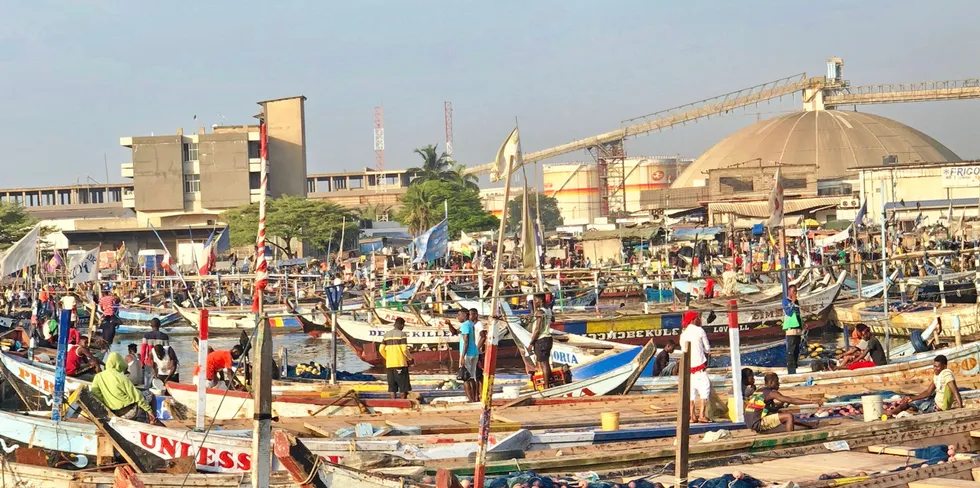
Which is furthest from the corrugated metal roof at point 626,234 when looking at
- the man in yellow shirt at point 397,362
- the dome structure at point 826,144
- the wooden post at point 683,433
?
the wooden post at point 683,433

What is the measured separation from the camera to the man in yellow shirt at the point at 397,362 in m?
16.0

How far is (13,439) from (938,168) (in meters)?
50.5

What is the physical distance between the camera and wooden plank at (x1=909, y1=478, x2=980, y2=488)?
9.69m

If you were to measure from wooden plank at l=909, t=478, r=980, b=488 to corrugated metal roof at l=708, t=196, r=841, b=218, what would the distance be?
1855 inches

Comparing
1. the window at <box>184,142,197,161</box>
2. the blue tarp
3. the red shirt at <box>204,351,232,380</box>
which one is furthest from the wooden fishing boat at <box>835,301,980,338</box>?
the window at <box>184,142,197,161</box>

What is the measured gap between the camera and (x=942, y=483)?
388 inches

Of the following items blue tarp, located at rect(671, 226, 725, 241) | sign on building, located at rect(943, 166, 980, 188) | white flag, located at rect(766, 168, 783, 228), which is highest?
sign on building, located at rect(943, 166, 980, 188)

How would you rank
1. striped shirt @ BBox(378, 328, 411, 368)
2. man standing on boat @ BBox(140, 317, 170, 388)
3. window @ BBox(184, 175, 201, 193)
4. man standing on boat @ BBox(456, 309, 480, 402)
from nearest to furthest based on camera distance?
striped shirt @ BBox(378, 328, 411, 368) < man standing on boat @ BBox(456, 309, 480, 402) < man standing on boat @ BBox(140, 317, 170, 388) < window @ BBox(184, 175, 201, 193)

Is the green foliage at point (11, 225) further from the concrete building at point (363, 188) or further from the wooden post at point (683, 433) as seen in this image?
the wooden post at point (683, 433)

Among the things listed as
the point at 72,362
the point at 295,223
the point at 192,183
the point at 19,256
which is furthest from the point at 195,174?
the point at 72,362

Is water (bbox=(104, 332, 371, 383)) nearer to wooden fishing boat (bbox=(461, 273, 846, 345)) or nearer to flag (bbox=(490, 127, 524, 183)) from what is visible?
wooden fishing boat (bbox=(461, 273, 846, 345))

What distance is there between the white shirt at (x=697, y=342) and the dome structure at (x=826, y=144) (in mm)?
75661

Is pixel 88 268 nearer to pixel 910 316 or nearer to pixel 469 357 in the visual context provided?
pixel 469 357

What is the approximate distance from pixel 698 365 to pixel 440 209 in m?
59.2
